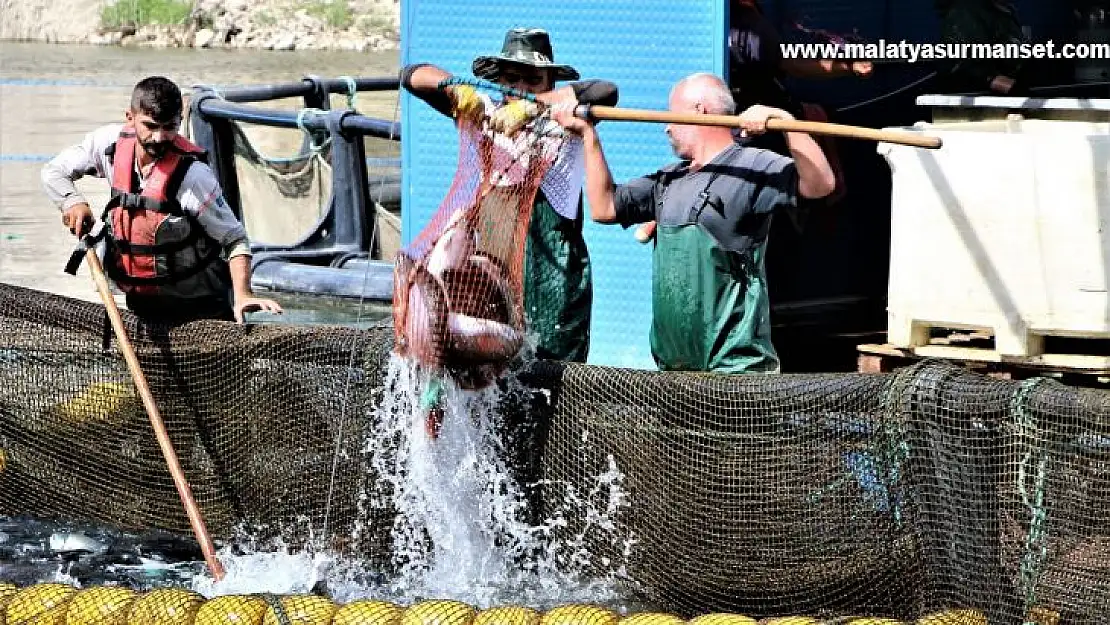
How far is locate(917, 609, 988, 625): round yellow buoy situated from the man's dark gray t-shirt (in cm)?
166

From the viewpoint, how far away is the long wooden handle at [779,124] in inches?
232

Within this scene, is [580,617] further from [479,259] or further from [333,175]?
[333,175]

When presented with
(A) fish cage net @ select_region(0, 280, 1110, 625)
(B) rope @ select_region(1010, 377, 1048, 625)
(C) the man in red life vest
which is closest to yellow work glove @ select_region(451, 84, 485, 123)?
(A) fish cage net @ select_region(0, 280, 1110, 625)

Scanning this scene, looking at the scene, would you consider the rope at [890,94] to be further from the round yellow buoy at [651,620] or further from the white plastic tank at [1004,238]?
the round yellow buoy at [651,620]

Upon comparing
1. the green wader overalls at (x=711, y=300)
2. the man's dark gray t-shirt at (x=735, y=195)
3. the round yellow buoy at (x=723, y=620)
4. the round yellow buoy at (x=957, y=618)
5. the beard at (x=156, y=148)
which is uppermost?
the beard at (x=156, y=148)

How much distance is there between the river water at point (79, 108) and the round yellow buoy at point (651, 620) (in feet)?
12.6

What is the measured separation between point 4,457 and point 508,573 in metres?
2.23

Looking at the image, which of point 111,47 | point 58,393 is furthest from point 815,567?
point 111,47

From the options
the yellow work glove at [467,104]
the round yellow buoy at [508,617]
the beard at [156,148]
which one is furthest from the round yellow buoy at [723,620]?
the beard at [156,148]

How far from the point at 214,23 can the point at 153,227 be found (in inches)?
1773

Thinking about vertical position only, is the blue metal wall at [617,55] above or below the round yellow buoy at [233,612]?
above

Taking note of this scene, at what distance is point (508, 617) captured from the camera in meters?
5.62

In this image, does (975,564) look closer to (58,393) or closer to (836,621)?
(836,621)

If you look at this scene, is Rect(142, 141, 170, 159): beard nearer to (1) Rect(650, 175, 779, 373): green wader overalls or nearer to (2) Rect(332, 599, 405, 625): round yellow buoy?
(1) Rect(650, 175, 779, 373): green wader overalls
